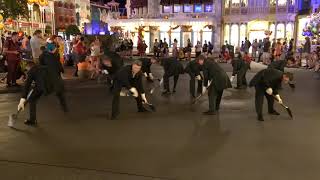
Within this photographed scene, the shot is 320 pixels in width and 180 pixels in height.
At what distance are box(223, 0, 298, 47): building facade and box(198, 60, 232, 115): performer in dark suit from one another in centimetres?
2582

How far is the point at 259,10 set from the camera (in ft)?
116

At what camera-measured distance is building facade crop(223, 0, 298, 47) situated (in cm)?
3438

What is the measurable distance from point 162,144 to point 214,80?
2745 millimetres

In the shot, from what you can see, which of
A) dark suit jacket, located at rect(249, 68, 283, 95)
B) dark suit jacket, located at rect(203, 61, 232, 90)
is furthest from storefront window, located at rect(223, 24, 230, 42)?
dark suit jacket, located at rect(249, 68, 283, 95)

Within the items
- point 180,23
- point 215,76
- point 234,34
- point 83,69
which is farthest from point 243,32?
point 215,76

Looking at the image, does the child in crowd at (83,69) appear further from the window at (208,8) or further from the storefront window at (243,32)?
the window at (208,8)

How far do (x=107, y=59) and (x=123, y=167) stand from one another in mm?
6324

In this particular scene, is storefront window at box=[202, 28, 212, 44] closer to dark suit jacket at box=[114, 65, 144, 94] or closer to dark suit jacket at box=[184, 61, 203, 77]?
dark suit jacket at box=[184, 61, 203, 77]

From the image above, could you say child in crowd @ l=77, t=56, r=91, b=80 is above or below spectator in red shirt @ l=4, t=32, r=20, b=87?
below

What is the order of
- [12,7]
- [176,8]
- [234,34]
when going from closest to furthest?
[12,7], [234,34], [176,8]

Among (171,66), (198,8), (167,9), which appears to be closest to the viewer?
(171,66)

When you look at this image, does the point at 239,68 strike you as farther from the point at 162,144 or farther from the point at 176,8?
the point at 176,8

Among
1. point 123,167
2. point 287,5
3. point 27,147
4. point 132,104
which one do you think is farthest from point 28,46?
point 287,5

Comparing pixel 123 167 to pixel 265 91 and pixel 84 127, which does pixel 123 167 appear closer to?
pixel 84 127
